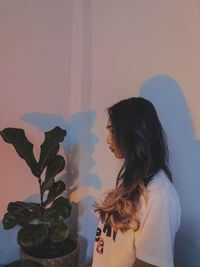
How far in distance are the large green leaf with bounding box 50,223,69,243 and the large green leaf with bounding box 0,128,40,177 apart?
40 cm

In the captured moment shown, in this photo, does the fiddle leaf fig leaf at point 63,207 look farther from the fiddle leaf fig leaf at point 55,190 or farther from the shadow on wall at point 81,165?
the shadow on wall at point 81,165

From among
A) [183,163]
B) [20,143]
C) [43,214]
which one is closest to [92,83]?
[20,143]

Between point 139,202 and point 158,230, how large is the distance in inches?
4.9

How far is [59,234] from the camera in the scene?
5.52 ft

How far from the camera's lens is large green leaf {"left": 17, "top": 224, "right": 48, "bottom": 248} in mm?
1574

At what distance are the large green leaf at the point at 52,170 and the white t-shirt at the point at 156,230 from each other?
2.58ft

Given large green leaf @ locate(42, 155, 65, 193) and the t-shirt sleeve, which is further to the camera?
large green leaf @ locate(42, 155, 65, 193)

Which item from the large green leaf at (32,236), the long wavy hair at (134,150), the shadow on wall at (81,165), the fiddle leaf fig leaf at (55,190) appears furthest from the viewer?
the shadow on wall at (81,165)

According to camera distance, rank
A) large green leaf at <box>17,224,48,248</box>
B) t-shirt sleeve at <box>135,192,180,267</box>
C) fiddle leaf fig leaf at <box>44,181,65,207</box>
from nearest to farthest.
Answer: t-shirt sleeve at <box>135,192,180,267</box>, large green leaf at <box>17,224,48,248</box>, fiddle leaf fig leaf at <box>44,181,65,207</box>

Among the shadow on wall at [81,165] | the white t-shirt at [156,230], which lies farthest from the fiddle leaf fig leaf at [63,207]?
the white t-shirt at [156,230]

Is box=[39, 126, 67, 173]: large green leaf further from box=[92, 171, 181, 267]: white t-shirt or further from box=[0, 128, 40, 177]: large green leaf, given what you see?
box=[92, 171, 181, 267]: white t-shirt

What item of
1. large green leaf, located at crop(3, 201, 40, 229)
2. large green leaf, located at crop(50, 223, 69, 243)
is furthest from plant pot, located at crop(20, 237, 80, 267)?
large green leaf, located at crop(3, 201, 40, 229)

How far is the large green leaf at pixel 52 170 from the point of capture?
1741 mm

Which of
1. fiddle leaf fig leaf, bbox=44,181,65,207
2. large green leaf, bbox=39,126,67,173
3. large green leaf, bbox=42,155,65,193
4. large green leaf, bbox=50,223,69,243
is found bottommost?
large green leaf, bbox=50,223,69,243
